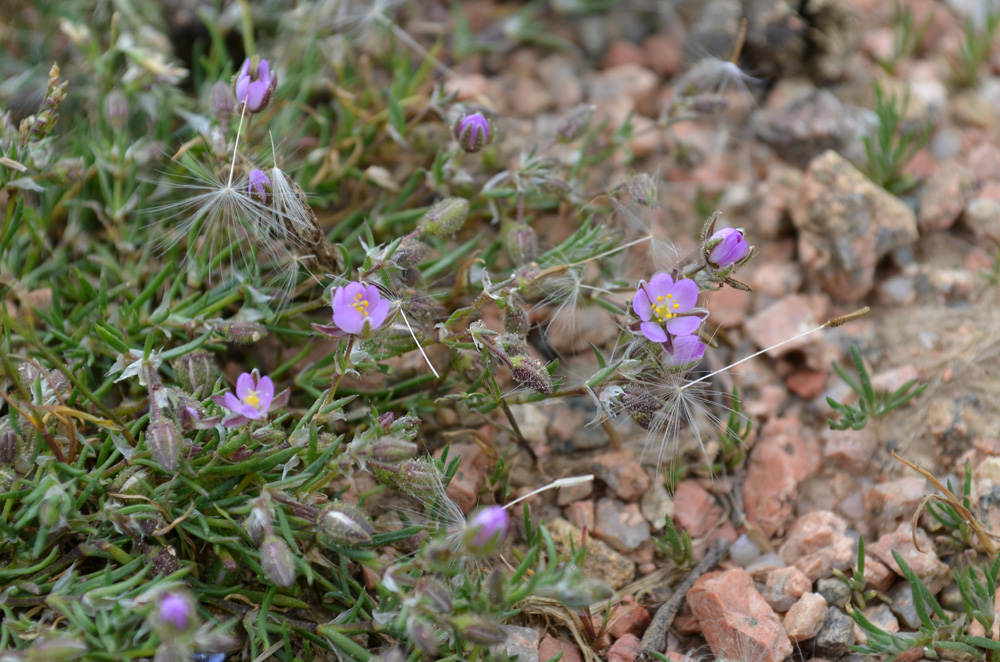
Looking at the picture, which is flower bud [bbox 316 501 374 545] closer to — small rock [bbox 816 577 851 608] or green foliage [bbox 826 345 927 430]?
small rock [bbox 816 577 851 608]

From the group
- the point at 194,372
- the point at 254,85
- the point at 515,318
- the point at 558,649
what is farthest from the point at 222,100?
the point at 558,649

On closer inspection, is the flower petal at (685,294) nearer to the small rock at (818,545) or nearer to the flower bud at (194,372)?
the small rock at (818,545)

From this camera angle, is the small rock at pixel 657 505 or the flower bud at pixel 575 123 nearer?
the small rock at pixel 657 505

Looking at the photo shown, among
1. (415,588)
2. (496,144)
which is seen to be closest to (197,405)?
(415,588)

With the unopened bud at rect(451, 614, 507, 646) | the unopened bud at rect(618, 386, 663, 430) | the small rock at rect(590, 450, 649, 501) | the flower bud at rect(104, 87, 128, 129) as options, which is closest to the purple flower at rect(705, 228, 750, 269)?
the unopened bud at rect(618, 386, 663, 430)

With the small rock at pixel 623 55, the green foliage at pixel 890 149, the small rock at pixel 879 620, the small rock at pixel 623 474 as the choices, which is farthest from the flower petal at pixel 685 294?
the small rock at pixel 623 55

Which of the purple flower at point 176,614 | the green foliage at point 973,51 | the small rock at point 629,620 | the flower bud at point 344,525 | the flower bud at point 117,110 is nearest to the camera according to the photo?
the purple flower at point 176,614

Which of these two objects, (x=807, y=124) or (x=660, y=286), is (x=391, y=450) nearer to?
(x=660, y=286)
